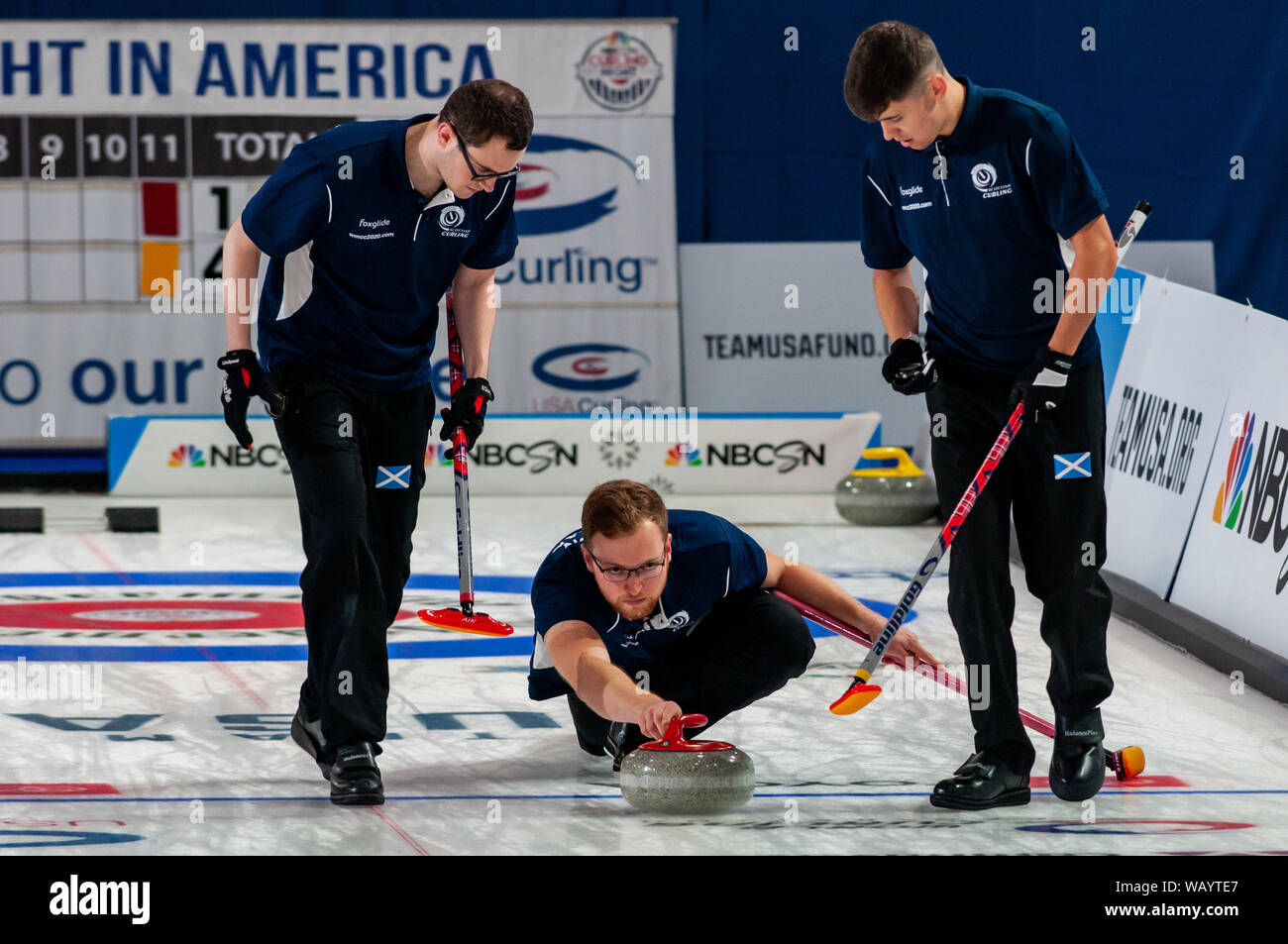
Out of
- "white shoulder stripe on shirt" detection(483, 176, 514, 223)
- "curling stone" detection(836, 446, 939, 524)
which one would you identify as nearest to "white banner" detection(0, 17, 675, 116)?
"curling stone" detection(836, 446, 939, 524)

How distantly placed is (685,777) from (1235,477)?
2730 millimetres

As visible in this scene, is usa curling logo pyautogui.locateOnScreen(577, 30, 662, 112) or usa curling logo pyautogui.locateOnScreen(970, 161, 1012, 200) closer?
usa curling logo pyautogui.locateOnScreen(970, 161, 1012, 200)

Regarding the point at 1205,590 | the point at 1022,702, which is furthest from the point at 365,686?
the point at 1205,590

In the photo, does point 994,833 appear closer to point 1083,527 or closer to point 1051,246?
point 1083,527

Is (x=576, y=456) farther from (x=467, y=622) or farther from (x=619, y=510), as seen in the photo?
(x=619, y=510)

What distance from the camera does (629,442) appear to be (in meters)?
9.91

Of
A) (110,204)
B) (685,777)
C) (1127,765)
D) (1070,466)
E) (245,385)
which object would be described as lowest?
(1127,765)

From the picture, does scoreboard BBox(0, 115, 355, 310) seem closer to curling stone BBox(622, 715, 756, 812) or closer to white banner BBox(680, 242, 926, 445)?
white banner BBox(680, 242, 926, 445)

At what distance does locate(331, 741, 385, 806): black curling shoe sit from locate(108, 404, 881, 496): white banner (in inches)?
250

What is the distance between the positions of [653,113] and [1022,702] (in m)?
7.02

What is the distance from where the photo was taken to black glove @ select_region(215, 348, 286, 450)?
348 centimetres

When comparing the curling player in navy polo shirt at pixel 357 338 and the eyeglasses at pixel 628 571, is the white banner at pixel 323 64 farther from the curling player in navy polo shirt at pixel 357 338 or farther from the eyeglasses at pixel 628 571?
the eyeglasses at pixel 628 571

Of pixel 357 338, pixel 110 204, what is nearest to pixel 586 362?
pixel 110 204

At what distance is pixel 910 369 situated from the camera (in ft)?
11.5
